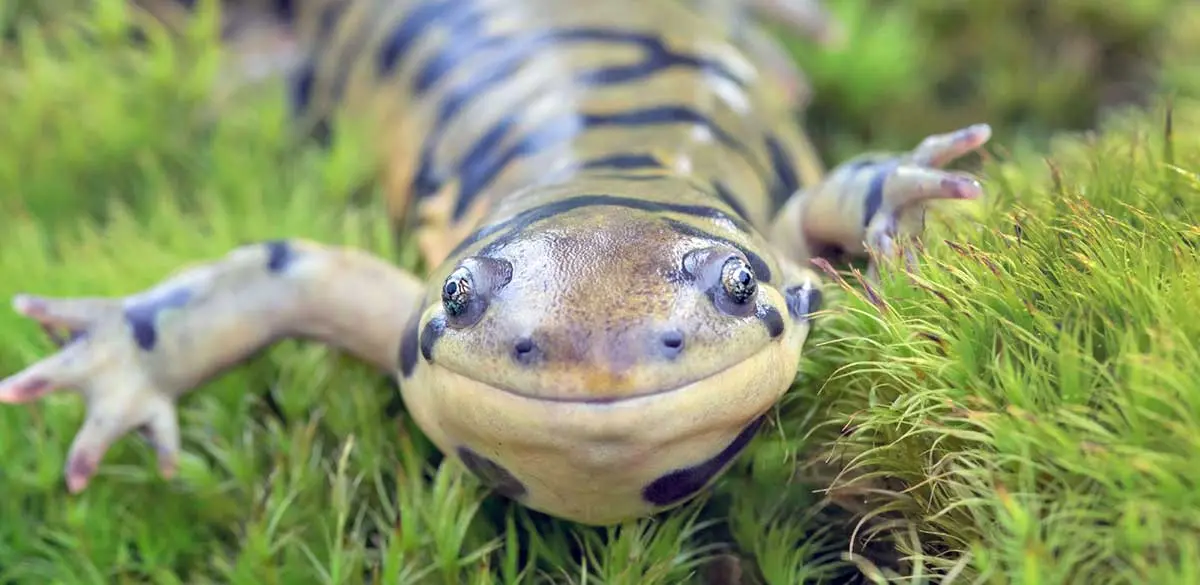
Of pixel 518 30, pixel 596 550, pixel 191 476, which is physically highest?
pixel 518 30

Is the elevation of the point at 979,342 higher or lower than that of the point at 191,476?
higher

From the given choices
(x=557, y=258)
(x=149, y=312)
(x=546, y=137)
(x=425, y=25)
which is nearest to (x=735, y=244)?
(x=557, y=258)

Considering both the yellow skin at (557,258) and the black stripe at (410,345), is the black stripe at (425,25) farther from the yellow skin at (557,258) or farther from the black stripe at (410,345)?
the black stripe at (410,345)

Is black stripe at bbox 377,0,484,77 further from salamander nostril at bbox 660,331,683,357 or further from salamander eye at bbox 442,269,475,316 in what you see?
salamander nostril at bbox 660,331,683,357

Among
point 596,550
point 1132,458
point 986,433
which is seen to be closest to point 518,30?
point 596,550

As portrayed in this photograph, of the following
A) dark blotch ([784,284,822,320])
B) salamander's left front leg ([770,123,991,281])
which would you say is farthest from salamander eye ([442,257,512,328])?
salamander's left front leg ([770,123,991,281])

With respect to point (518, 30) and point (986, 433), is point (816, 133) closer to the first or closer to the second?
point (518, 30)
